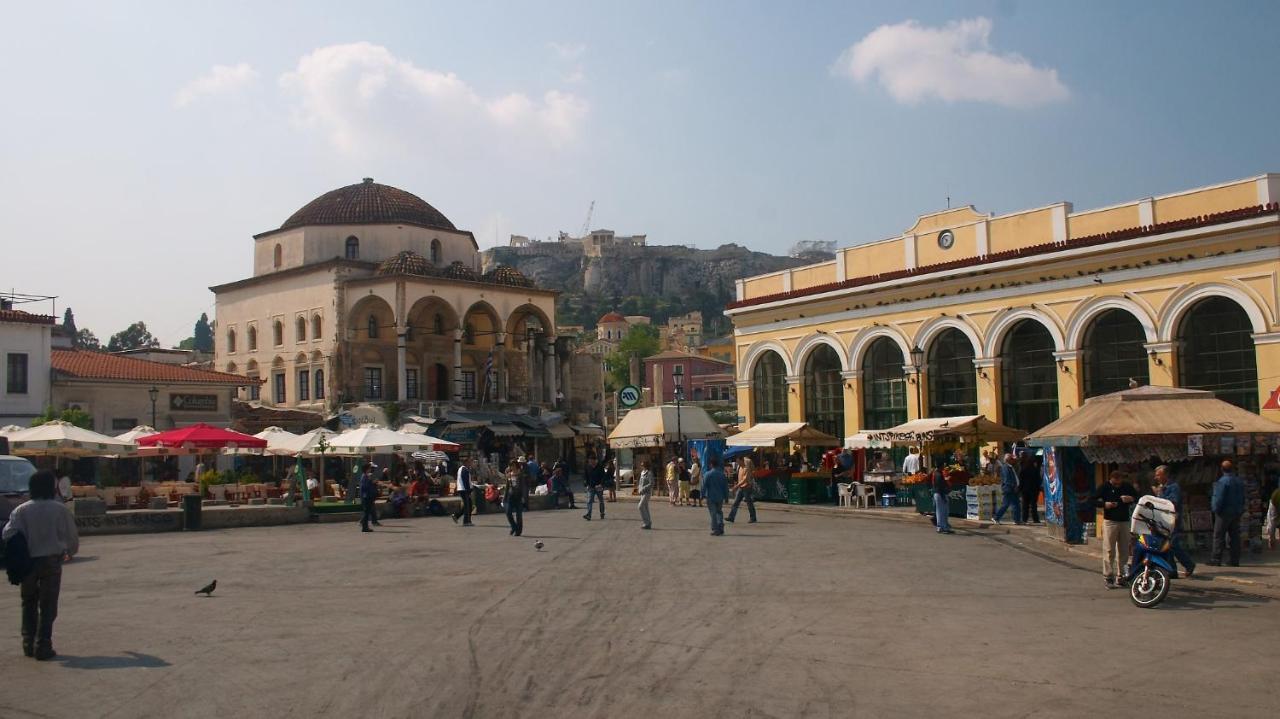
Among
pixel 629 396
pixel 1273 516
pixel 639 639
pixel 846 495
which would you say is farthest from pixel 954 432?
pixel 629 396

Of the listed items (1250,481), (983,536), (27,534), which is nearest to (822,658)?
(27,534)

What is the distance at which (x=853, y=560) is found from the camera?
51.2 ft

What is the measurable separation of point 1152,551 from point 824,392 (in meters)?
24.4

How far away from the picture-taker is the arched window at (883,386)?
108 ft

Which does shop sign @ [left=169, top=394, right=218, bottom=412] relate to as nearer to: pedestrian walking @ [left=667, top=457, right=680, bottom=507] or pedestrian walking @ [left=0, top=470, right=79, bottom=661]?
pedestrian walking @ [left=667, top=457, right=680, bottom=507]

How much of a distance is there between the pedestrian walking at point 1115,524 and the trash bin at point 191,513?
58.5 ft

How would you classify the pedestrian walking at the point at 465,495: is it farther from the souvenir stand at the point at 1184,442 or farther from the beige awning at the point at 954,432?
the souvenir stand at the point at 1184,442

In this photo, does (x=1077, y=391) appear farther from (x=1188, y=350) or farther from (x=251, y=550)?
(x=251, y=550)

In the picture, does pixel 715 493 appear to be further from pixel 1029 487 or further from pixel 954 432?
pixel 954 432

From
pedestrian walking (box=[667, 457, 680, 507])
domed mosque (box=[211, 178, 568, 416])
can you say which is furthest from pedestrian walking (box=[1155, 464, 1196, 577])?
domed mosque (box=[211, 178, 568, 416])

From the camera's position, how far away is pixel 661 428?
3384cm

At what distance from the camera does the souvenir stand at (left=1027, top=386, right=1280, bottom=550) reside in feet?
49.9

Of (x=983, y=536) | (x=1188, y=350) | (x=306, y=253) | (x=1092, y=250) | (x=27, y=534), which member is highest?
(x=306, y=253)

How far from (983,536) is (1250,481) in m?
4.95
